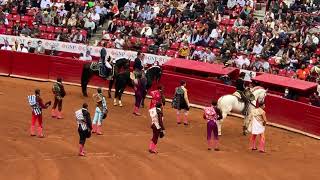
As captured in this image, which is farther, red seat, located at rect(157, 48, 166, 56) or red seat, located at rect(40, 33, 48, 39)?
red seat, located at rect(40, 33, 48, 39)

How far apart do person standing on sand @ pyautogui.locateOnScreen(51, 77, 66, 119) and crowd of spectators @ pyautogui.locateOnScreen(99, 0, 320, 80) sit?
9.32 m

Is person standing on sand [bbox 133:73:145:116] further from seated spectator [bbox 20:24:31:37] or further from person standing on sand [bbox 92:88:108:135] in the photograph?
seated spectator [bbox 20:24:31:37]

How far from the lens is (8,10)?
37.5 metres

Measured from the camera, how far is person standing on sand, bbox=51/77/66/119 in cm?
2253

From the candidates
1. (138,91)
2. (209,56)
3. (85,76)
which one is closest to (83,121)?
(138,91)

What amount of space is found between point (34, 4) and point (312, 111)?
19.0m

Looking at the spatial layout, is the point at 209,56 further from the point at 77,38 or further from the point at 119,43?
the point at 77,38

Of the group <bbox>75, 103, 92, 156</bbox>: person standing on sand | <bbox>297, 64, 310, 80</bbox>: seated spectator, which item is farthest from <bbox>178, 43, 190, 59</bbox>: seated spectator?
<bbox>75, 103, 92, 156</bbox>: person standing on sand

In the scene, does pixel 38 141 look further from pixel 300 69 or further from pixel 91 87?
pixel 300 69

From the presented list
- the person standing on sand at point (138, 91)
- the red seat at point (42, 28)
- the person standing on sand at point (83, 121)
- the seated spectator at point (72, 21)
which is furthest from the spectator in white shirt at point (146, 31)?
the person standing on sand at point (83, 121)

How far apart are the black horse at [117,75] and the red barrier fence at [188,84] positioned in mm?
2453

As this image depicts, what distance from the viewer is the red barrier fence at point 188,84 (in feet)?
79.9

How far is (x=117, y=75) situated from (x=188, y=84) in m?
3.24

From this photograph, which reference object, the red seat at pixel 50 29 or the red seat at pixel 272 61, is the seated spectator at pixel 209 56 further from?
the red seat at pixel 50 29
